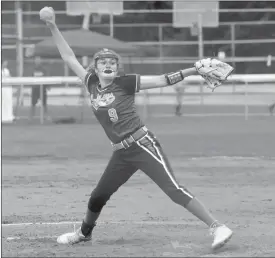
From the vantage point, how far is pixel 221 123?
920 inches

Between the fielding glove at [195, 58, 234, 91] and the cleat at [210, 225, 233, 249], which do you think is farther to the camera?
the fielding glove at [195, 58, 234, 91]

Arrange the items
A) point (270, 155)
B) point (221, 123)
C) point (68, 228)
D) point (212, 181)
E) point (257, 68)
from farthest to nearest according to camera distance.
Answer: point (257, 68) → point (221, 123) → point (270, 155) → point (212, 181) → point (68, 228)

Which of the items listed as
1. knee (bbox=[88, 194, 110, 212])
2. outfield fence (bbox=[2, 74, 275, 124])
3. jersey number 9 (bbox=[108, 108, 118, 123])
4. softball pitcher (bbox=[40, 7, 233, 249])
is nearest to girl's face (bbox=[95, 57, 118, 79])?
softball pitcher (bbox=[40, 7, 233, 249])

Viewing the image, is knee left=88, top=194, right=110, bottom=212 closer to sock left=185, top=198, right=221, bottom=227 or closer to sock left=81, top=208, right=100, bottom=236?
sock left=81, top=208, right=100, bottom=236

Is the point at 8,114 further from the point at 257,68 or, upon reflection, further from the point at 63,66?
the point at 257,68

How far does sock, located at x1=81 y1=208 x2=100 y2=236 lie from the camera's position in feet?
23.7

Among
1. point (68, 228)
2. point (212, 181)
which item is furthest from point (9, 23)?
point (68, 228)

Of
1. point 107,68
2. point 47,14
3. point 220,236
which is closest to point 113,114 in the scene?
point 107,68

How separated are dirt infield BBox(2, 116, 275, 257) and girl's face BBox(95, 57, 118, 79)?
1472mm

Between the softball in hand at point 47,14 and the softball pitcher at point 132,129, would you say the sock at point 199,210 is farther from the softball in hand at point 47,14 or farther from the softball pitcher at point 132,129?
the softball in hand at point 47,14

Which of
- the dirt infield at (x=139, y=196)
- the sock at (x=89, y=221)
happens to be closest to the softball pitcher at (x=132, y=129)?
the sock at (x=89, y=221)

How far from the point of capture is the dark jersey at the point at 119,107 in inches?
270

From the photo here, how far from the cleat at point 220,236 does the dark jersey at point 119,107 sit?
1.08 metres

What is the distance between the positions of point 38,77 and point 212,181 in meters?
13.0
